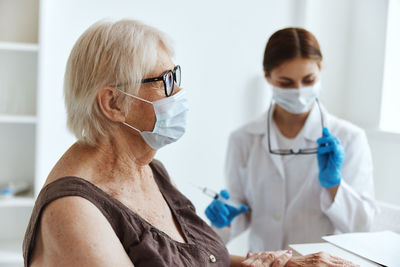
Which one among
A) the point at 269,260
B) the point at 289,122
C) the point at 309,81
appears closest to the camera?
the point at 269,260

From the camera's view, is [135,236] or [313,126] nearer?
[135,236]

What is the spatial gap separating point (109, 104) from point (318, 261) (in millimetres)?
707

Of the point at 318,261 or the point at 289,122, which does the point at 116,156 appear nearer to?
the point at 318,261

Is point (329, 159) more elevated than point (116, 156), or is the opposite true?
point (116, 156)

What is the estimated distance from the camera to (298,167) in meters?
1.78

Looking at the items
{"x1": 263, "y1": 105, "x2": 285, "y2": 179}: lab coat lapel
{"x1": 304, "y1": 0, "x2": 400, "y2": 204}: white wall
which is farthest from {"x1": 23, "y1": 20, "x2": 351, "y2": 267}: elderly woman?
{"x1": 304, "y1": 0, "x2": 400, "y2": 204}: white wall

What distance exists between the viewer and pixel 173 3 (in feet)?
8.79

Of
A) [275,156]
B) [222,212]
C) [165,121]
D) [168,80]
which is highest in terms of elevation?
[168,80]

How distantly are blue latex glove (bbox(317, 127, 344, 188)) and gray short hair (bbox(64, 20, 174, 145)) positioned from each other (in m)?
0.81

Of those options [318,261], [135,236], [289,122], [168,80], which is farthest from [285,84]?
[135,236]

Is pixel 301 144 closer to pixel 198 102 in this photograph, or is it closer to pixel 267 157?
pixel 267 157

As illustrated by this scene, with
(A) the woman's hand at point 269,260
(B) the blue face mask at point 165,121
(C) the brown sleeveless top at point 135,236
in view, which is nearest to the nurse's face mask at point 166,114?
(B) the blue face mask at point 165,121

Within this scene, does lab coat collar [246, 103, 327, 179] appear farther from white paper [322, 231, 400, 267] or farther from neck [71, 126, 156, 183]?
neck [71, 126, 156, 183]

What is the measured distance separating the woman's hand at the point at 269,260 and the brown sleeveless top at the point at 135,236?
3.4 inches
